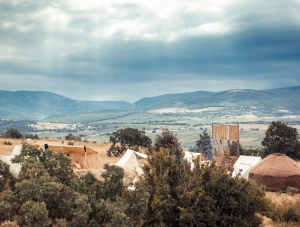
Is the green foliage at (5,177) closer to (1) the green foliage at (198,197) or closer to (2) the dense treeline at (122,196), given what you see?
(2) the dense treeline at (122,196)

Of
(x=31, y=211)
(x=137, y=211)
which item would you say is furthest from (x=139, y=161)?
(x=31, y=211)

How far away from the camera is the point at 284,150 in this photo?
1681 inches

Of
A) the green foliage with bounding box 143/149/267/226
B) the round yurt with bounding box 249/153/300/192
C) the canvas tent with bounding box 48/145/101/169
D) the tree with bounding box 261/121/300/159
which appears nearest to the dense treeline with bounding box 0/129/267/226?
the green foliage with bounding box 143/149/267/226

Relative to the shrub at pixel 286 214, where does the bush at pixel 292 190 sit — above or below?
below

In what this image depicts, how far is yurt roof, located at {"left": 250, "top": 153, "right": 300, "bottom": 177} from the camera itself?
84.4 feet

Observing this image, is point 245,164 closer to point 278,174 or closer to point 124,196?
point 278,174

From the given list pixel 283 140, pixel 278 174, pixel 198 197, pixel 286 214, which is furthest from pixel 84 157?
pixel 198 197

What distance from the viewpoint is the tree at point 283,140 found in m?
42.4

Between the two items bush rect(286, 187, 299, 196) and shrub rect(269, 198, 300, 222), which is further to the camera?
bush rect(286, 187, 299, 196)

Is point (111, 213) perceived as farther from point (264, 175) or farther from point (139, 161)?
point (139, 161)

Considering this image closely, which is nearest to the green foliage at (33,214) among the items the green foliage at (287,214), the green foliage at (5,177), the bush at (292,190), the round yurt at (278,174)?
the green foliage at (5,177)

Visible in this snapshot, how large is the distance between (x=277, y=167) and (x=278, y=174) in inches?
21.5

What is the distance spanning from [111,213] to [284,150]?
118ft

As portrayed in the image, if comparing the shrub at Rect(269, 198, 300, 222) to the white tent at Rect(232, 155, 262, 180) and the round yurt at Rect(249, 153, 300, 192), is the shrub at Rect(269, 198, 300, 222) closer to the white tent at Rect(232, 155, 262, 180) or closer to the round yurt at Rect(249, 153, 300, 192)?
the round yurt at Rect(249, 153, 300, 192)
